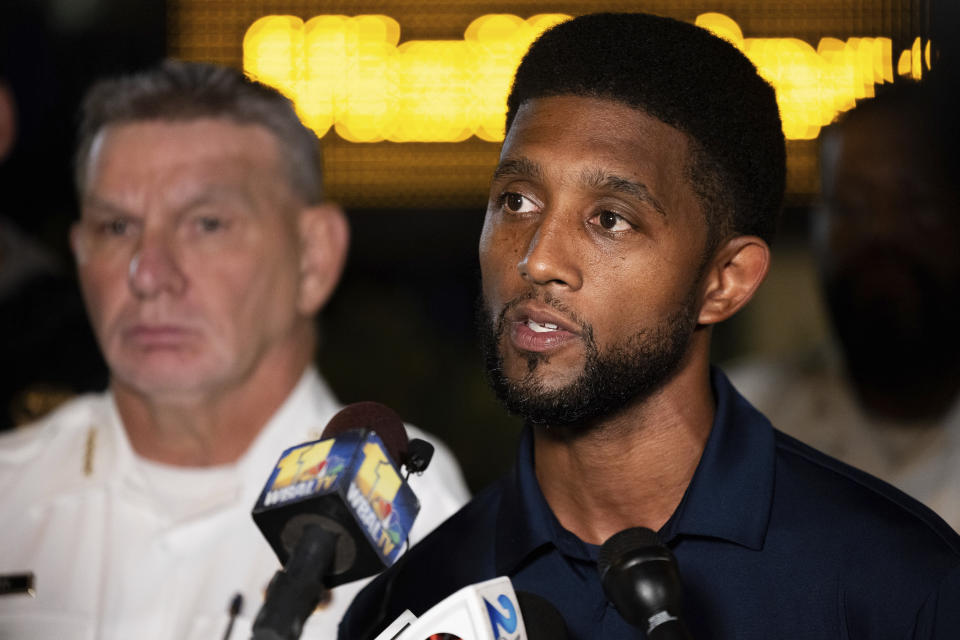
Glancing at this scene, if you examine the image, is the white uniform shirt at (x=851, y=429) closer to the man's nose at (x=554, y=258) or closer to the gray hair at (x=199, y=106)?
the gray hair at (x=199, y=106)

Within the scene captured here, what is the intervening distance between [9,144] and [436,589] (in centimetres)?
225

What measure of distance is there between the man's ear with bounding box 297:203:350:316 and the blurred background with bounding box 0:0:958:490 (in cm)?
57

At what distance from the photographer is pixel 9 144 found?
3385mm

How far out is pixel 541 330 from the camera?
1.43 metres

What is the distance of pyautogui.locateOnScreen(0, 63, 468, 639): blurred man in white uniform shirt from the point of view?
2.20 meters

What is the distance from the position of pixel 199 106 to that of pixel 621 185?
3.96 feet

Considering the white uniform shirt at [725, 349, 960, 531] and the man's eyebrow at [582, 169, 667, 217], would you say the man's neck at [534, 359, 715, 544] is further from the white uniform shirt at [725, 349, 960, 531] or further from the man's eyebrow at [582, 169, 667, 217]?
the white uniform shirt at [725, 349, 960, 531]

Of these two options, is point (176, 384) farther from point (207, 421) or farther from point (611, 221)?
point (611, 221)

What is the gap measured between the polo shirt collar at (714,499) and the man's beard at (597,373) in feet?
0.33

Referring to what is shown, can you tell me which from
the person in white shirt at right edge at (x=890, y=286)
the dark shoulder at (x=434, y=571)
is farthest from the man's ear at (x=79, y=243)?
the person in white shirt at right edge at (x=890, y=286)

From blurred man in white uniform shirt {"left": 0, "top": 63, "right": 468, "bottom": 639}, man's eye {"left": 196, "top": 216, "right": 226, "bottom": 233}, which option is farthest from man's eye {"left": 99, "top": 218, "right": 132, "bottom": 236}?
man's eye {"left": 196, "top": 216, "right": 226, "bottom": 233}

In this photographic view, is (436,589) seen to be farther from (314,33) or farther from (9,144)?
(9,144)

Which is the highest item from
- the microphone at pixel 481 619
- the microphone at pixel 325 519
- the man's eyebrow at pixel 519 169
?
the man's eyebrow at pixel 519 169

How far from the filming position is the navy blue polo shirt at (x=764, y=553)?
4.46ft
